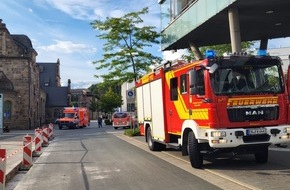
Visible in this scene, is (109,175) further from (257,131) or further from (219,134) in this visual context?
(257,131)

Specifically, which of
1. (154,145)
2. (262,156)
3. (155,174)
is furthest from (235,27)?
(155,174)

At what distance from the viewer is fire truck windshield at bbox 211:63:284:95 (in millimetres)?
10867

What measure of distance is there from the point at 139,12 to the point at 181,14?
7820mm

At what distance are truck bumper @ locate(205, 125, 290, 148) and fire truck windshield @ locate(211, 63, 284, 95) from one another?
3.19 feet

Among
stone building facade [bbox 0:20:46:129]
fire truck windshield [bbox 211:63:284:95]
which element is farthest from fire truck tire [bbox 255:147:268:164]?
stone building facade [bbox 0:20:46:129]

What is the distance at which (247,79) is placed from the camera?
11031 mm

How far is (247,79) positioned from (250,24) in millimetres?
12225

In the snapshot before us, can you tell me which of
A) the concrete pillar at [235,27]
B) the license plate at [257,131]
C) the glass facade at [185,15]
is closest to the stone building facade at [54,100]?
the glass facade at [185,15]

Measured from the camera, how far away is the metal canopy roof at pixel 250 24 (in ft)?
60.3

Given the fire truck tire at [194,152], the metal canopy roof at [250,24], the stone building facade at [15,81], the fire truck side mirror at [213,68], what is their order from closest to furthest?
the fire truck side mirror at [213,68]
the fire truck tire at [194,152]
the metal canopy roof at [250,24]
the stone building facade at [15,81]

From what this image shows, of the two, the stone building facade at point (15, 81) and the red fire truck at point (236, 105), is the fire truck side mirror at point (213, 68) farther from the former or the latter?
the stone building facade at point (15, 81)

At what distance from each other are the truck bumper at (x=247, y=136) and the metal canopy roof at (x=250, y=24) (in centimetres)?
771

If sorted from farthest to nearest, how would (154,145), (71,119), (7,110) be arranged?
1. (7,110)
2. (71,119)
3. (154,145)

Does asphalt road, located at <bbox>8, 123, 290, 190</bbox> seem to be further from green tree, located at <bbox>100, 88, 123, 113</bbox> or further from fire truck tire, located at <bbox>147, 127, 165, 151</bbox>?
green tree, located at <bbox>100, 88, 123, 113</bbox>
